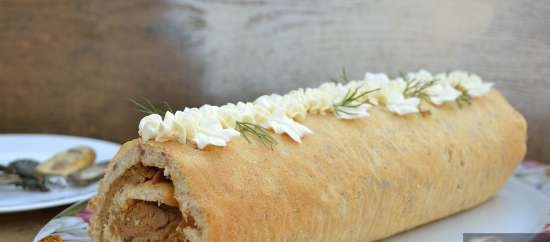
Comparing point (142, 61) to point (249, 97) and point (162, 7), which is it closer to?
point (162, 7)

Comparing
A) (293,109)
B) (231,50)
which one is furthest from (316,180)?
(231,50)

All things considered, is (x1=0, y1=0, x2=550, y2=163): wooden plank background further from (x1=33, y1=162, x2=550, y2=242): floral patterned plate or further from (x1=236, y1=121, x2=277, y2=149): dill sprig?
(x1=236, y1=121, x2=277, y2=149): dill sprig

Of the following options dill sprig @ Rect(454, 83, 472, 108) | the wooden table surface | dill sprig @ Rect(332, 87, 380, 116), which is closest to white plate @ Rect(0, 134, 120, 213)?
the wooden table surface

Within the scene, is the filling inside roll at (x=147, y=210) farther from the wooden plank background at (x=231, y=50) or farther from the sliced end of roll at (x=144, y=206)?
the wooden plank background at (x=231, y=50)

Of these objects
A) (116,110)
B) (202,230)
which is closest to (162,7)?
(116,110)

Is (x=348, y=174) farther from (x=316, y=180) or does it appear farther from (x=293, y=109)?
(x=293, y=109)

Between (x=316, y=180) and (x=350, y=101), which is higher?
(x=350, y=101)
